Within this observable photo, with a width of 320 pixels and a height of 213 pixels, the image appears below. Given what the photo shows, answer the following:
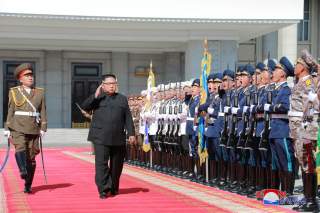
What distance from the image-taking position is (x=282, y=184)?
10.1 metres

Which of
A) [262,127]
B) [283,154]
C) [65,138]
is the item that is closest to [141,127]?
[262,127]

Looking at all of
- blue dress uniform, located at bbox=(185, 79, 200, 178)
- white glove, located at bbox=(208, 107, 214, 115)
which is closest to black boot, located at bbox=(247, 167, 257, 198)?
white glove, located at bbox=(208, 107, 214, 115)

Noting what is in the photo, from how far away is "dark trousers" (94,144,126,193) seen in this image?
1053 centimetres

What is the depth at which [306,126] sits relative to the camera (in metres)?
9.04

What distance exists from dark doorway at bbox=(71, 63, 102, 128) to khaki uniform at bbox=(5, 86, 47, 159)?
23499 millimetres

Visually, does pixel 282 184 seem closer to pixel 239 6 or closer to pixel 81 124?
pixel 239 6

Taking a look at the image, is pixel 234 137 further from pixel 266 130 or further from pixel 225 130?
pixel 266 130

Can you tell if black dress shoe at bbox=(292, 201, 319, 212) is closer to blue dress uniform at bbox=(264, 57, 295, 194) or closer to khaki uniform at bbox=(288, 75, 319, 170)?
khaki uniform at bbox=(288, 75, 319, 170)

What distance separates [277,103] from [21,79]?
12.8ft

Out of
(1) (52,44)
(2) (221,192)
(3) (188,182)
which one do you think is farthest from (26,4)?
(2) (221,192)

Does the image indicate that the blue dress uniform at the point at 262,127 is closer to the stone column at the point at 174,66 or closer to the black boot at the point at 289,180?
the black boot at the point at 289,180

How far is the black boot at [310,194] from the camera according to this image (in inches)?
354

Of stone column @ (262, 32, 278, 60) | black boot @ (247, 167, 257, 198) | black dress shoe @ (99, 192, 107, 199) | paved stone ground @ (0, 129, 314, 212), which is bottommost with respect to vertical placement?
paved stone ground @ (0, 129, 314, 212)

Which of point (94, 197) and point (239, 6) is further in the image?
point (239, 6)
